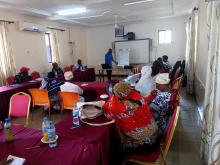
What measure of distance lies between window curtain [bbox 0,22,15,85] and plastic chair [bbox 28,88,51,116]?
6.85 ft

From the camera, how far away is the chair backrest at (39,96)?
12.4 ft

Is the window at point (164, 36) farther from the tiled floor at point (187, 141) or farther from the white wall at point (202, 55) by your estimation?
the tiled floor at point (187, 141)

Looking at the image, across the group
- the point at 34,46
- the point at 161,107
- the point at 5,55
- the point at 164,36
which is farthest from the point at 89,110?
the point at 164,36

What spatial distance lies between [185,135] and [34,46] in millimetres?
5791

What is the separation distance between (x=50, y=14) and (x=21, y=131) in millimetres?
5555

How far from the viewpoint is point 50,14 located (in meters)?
6.27

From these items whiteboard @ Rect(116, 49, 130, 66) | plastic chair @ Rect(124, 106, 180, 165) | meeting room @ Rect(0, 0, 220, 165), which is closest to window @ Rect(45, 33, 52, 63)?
meeting room @ Rect(0, 0, 220, 165)

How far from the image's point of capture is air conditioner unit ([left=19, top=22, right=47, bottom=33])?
5722 millimetres

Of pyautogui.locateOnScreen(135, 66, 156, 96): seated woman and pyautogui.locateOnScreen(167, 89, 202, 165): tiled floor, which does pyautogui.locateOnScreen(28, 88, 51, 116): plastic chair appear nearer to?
pyautogui.locateOnScreen(135, 66, 156, 96): seated woman

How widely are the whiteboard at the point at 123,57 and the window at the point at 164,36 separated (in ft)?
5.44

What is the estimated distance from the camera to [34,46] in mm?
6477

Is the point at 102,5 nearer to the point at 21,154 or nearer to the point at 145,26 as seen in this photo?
the point at 145,26

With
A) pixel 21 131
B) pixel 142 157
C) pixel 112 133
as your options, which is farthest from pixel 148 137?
pixel 21 131

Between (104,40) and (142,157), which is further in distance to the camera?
(104,40)
